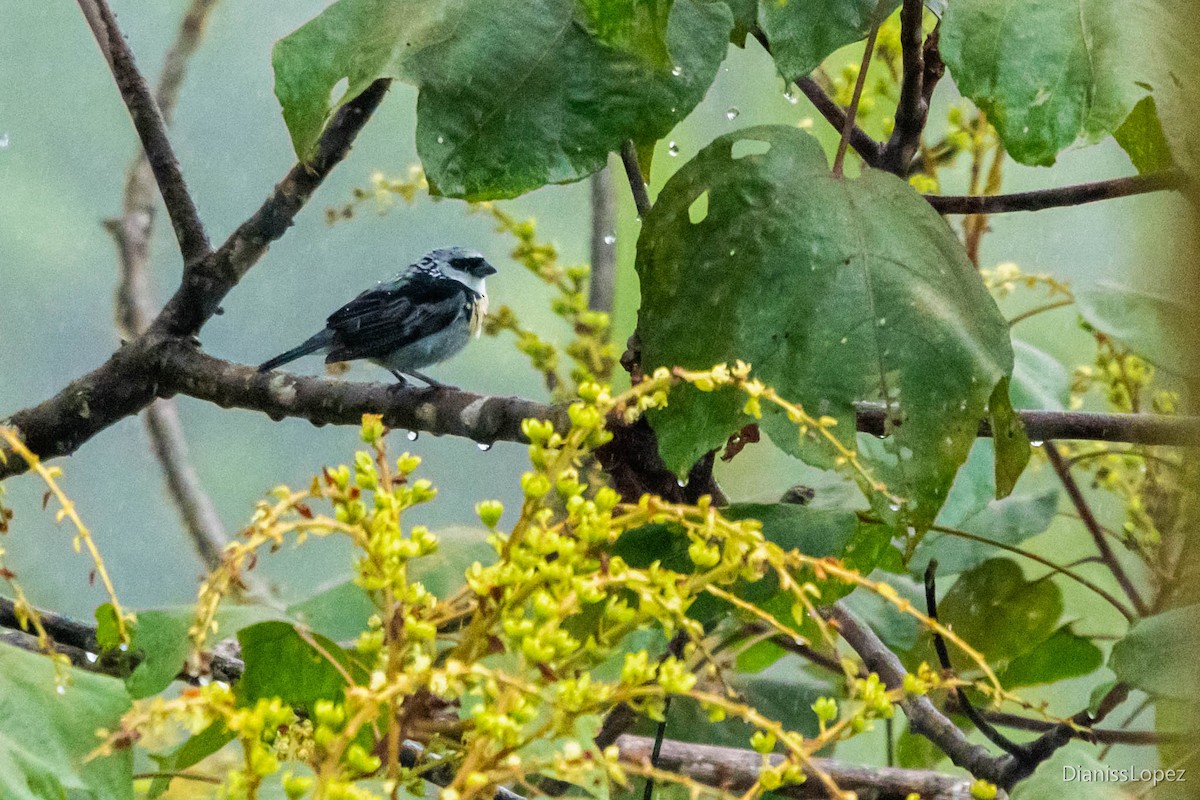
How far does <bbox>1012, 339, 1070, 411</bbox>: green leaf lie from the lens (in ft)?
2.83

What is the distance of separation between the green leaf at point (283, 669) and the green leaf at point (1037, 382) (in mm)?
572

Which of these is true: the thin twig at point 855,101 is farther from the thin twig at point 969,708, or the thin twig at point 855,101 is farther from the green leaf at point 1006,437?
the thin twig at point 969,708

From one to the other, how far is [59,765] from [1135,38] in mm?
599

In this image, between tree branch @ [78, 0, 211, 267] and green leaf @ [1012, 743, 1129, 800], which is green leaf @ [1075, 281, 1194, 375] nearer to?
green leaf @ [1012, 743, 1129, 800]

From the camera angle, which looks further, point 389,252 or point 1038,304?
point 1038,304

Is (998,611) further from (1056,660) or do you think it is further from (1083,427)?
(1083,427)

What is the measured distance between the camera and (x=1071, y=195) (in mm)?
606

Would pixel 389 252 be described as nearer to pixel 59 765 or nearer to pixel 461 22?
pixel 461 22

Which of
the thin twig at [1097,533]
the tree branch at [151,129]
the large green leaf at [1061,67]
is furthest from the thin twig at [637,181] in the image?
the thin twig at [1097,533]

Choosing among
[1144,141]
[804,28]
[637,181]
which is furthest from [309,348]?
[1144,141]

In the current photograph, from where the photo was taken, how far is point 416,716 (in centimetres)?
42

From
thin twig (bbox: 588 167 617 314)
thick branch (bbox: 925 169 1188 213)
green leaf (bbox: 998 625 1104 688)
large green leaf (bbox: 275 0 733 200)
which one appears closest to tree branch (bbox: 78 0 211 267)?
large green leaf (bbox: 275 0 733 200)

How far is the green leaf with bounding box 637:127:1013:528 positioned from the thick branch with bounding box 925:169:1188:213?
7 centimetres

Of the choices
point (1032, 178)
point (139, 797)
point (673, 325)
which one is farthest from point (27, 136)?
point (1032, 178)
